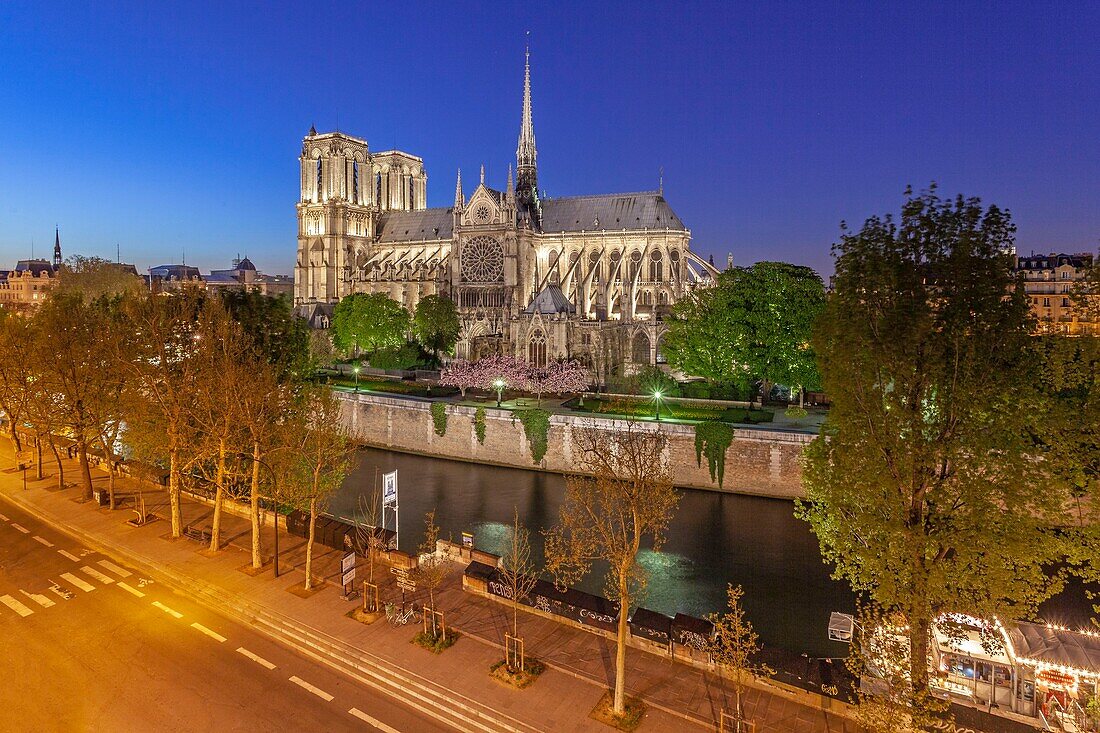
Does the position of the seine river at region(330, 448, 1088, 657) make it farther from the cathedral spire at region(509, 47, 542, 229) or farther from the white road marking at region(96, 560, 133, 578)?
the cathedral spire at region(509, 47, 542, 229)

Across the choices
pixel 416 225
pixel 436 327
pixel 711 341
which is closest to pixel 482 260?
pixel 436 327

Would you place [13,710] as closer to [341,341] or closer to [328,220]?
[341,341]

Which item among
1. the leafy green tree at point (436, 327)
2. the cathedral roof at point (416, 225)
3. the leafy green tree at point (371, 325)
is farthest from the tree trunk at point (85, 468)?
the cathedral roof at point (416, 225)

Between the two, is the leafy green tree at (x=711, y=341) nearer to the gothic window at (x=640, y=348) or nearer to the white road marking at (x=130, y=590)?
the gothic window at (x=640, y=348)

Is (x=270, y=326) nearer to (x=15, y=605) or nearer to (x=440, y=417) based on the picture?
(x=15, y=605)

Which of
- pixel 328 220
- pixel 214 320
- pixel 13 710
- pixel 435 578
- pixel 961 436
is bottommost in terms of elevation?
pixel 13 710

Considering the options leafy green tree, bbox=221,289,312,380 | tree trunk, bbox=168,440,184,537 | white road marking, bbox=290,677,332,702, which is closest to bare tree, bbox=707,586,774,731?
white road marking, bbox=290,677,332,702

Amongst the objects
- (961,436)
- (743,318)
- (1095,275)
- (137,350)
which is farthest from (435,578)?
(743,318)
